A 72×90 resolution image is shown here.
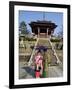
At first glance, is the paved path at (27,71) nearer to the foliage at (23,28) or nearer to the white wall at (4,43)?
the white wall at (4,43)

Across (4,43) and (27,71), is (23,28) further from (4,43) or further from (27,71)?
(27,71)

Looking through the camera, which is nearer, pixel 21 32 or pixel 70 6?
pixel 21 32

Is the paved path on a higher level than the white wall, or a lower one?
lower

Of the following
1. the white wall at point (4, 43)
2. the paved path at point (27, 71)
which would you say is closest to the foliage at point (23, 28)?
the white wall at point (4, 43)

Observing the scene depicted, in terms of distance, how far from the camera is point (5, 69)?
1603 mm

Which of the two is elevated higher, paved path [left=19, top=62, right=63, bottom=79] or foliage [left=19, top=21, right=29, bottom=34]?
foliage [left=19, top=21, right=29, bottom=34]

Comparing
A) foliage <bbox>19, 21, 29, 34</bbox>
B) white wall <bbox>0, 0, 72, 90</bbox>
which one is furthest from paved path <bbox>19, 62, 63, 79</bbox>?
foliage <bbox>19, 21, 29, 34</bbox>

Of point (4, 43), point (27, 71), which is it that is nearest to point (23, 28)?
point (4, 43)

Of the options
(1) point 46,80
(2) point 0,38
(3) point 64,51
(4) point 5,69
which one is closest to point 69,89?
(1) point 46,80

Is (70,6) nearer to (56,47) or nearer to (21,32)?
(56,47)

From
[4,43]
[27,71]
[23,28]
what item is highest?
[23,28]

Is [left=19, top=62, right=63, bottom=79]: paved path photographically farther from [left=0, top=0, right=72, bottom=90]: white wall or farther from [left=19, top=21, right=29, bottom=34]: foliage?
[left=19, top=21, right=29, bottom=34]: foliage

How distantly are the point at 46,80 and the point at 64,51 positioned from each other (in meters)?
0.27

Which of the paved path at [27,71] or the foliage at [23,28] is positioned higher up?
the foliage at [23,28]
